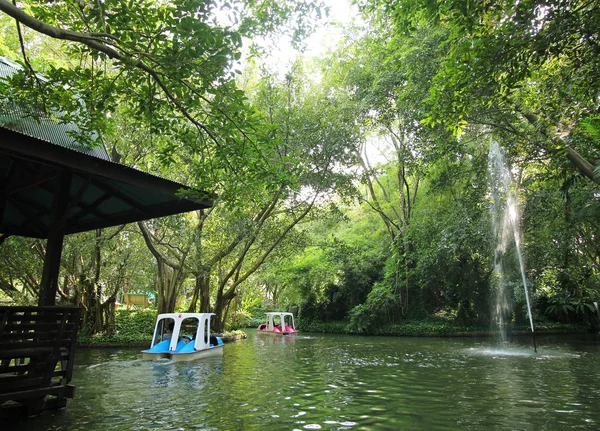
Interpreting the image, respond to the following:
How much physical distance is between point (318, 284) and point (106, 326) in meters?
14.8

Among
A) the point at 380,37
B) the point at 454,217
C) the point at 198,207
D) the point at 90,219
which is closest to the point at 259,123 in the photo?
the point at 198,207

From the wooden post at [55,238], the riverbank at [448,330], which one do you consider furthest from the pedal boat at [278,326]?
the wooden post at [55,238]

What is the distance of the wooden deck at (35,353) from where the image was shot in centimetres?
515

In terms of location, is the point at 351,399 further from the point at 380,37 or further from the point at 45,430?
the point at 380,37

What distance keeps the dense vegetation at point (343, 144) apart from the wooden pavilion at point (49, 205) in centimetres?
50

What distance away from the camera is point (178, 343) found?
1404cm

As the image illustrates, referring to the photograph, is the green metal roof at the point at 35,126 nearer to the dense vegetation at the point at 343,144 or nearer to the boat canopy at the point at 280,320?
the dense vegetation at the point at 343,144

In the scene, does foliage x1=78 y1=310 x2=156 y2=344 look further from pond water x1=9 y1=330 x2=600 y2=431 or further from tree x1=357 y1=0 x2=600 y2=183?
tree x1=357 y1=0 x2=600 y2=183

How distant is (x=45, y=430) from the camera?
528cm

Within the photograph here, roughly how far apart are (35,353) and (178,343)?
913 cm

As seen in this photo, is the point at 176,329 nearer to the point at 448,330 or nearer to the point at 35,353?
the point at 35,353

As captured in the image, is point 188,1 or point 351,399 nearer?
point 188,1

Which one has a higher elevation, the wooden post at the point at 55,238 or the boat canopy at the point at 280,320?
the wooden post at the point at 55,238

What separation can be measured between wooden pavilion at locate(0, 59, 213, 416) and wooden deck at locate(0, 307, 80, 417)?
11 millimetres
